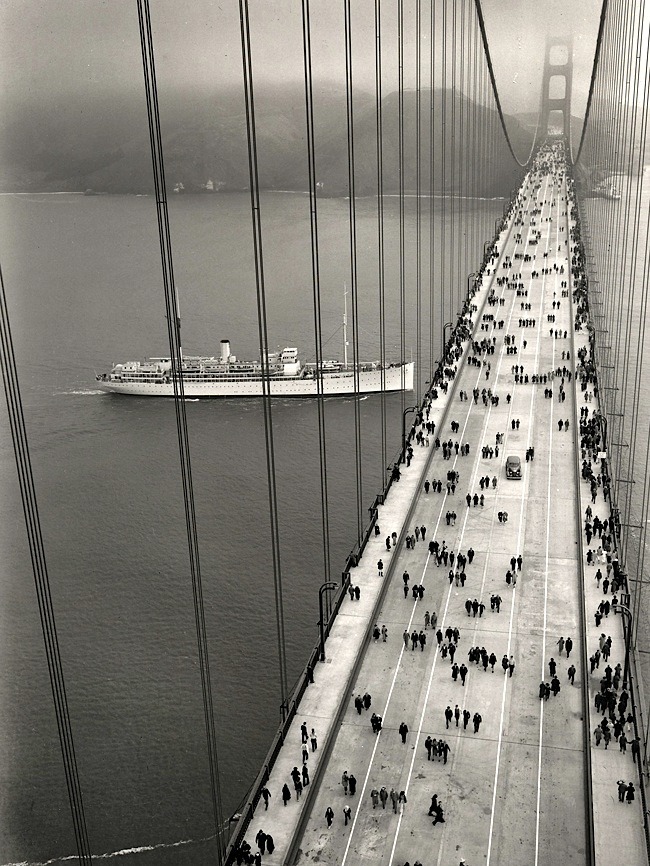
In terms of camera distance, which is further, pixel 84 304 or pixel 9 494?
pixel 84 304

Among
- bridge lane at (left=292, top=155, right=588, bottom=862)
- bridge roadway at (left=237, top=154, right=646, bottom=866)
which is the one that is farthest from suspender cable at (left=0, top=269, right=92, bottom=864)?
bridge lane at (left=292, top=155, right=588, bottom=862)

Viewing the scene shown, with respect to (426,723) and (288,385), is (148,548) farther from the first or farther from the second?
(288,385)

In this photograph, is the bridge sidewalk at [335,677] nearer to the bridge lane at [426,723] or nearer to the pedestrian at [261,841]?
the pedestrian at [261,841]

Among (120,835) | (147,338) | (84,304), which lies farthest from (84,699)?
(84,304)

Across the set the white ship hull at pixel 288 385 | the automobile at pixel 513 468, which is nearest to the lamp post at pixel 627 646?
the automobile at pixel 513 468

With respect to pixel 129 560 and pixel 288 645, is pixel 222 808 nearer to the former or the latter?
pixel 288 645

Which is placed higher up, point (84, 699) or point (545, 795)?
point (545, 795)
